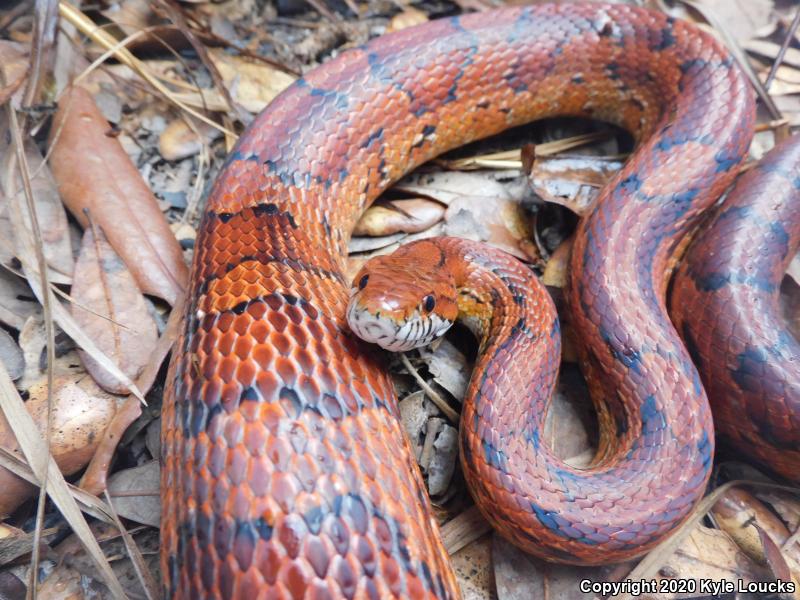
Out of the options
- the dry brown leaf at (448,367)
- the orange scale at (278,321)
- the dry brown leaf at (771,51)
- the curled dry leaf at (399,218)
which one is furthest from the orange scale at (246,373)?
the dry brown leaf at (771,51)

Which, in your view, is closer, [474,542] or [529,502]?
[529,502]

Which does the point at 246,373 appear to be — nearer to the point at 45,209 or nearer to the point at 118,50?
the point at 45,209

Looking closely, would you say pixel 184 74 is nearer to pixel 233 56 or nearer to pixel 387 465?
pixel 233 56

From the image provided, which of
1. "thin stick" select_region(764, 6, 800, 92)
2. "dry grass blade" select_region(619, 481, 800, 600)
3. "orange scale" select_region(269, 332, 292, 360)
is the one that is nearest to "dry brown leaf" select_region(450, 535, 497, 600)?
"dry grass blade" select_region(619, 481, 800, 600)

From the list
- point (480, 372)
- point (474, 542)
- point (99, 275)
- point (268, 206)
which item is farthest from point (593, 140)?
point (99, 275)

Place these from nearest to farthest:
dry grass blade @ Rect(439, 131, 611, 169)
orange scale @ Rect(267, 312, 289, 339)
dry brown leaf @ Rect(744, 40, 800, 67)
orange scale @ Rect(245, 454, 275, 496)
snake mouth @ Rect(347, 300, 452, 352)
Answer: orange scale @ Rect(245, 454, 275, 496) < orange scale @ Rect(267, 312, 289, 339) < snake mouth @ Rect(347, 300, 452, 352) < dry grass blade @ Rect(439, 131, 611, 169) < dry brown leaf @ Rect(744, 40, 800, 67)

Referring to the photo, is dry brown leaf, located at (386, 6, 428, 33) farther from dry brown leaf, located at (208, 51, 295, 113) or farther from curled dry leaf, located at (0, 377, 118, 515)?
curled dry leaf, located at (0, 377, 118, 515)

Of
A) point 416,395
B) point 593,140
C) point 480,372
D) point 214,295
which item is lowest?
point 416,395

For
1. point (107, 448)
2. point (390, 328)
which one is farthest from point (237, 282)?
point (107, 448)
